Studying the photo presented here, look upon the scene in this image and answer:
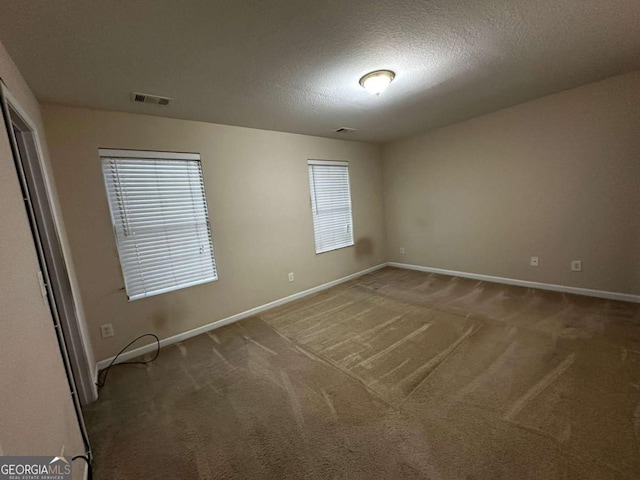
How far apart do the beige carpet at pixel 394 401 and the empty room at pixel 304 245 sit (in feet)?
0.06

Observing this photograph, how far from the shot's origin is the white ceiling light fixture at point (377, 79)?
6.93ft

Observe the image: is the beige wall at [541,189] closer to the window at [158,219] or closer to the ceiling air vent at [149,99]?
the window at [158,219]

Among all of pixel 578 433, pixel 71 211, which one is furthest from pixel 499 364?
pixel 71 211

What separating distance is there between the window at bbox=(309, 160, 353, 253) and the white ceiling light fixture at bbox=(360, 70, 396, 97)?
1823 mm

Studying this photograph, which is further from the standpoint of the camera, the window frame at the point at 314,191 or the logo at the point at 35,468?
the window frame at the point at 314,191

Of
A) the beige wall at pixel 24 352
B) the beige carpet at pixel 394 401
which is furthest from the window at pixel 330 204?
the beige wall at pixel 24 352

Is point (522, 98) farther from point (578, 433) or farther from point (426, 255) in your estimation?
point (578, 433)

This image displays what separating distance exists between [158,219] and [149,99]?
1150 mm

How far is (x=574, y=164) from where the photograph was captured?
2996 mm

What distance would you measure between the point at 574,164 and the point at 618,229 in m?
0.87

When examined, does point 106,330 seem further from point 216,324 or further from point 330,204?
point 330,204

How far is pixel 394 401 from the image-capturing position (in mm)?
1749

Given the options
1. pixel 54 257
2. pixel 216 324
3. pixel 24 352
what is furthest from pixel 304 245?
pixel 24 352

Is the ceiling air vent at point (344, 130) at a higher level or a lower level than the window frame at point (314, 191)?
higher
